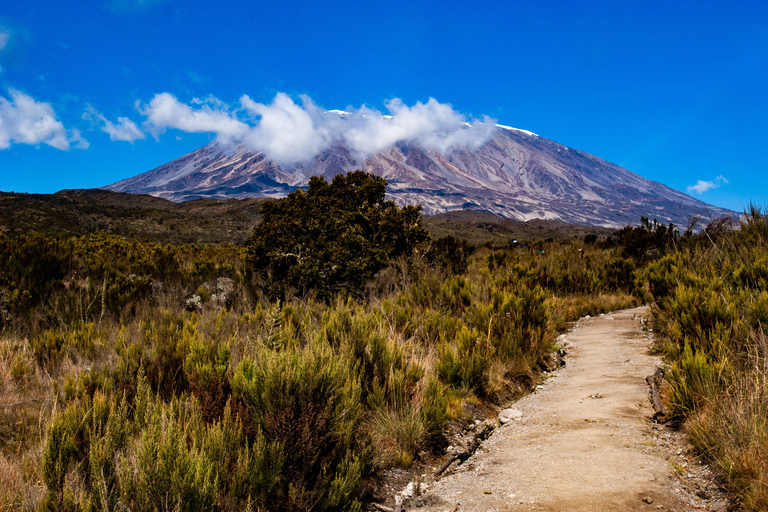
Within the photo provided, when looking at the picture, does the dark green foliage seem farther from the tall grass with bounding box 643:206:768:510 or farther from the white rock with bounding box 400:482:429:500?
the white rock with bounding box 400:482:429:500

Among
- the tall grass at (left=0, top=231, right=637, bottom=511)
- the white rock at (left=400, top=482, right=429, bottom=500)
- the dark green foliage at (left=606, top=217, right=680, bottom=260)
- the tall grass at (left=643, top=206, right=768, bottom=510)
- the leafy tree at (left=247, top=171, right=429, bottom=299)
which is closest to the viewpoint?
the tall grass at (left=0, top=231, right=637, bottom=511)

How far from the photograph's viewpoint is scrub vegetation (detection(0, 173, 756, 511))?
6.25 ft

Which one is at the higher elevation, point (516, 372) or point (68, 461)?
point (68, 461)

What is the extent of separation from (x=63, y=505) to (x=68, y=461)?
34 cm

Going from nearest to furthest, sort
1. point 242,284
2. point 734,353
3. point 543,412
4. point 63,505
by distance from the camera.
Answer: point 63,505
point 734,353
point 543,412
point 242,284

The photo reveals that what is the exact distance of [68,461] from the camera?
1897 millimetres

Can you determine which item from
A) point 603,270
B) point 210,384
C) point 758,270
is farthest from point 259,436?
point 603,270

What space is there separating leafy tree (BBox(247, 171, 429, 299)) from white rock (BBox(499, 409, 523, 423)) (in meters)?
4.77

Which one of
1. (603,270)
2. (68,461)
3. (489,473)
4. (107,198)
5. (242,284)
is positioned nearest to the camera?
(68,461)

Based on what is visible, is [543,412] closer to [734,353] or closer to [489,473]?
[489,473]

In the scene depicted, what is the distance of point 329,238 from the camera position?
30.1 feet

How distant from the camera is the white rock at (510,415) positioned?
11.5ft

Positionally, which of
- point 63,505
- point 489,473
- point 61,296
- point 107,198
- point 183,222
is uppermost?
point 107,198

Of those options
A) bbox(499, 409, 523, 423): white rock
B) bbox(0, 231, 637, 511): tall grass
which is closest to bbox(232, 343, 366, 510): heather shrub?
bbox(0, 231, 637, 511): tall grass
